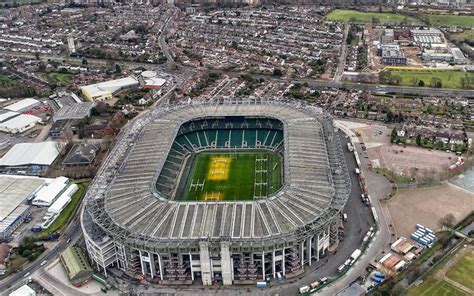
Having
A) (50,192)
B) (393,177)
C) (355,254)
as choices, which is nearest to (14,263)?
(50,192)

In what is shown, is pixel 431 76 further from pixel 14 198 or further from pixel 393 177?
pixel 14 198

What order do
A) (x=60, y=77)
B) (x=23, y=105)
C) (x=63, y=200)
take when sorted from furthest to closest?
(x=60, y=77), (x=23, y=105), (x=63, y=200)

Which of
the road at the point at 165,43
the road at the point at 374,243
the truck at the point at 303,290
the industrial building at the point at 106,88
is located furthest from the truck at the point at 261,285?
the road at the point at 165,43

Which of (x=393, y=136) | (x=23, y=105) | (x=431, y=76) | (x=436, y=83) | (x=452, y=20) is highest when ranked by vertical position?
(x=452, y=20)

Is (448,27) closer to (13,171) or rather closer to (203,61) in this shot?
(203,61)

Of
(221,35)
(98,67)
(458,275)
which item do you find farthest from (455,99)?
(98,67)

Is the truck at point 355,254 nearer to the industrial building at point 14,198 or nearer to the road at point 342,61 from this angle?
the industrial building at point 14,198

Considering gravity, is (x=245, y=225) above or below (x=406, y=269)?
above

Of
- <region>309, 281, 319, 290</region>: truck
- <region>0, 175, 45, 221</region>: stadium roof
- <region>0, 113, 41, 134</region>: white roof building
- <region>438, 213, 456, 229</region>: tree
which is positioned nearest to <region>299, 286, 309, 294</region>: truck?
<region>309, 281, 319, 290</region>: truck
